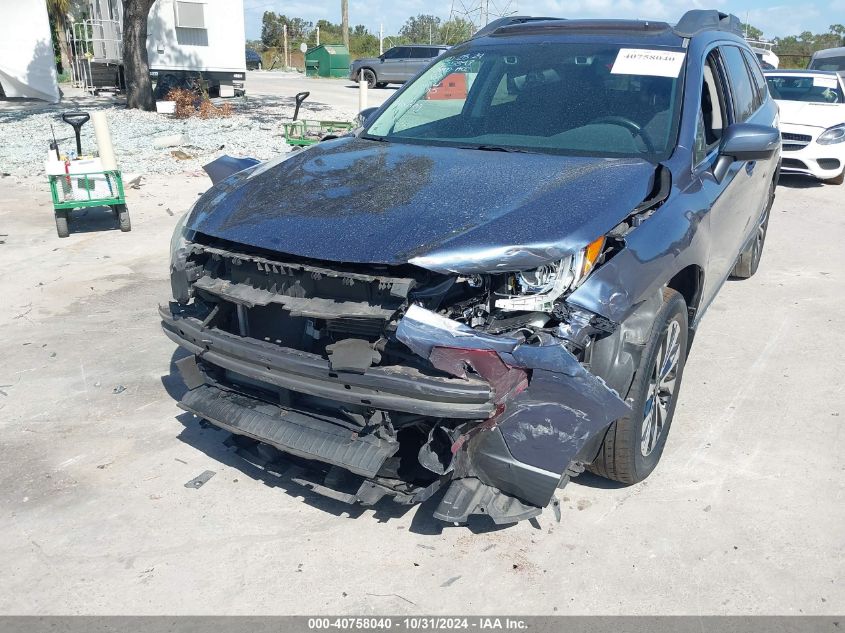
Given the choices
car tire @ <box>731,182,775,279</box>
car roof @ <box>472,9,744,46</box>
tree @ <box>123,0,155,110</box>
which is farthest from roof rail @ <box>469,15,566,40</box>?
tree @ <box>123,0,155,110</box>

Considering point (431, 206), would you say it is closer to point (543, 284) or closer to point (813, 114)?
point (543, 284)

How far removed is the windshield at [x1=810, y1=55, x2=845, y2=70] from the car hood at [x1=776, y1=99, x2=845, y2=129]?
6569 mm

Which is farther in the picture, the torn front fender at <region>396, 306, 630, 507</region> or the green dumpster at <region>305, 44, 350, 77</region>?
the green dumpster at <region>305, 44, 350, 77</region>

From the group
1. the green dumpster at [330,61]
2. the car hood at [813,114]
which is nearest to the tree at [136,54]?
the car hood at [813,114]

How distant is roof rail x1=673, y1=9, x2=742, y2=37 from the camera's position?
4.16 meters

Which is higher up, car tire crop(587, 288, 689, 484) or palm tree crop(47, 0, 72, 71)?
palm tree crop(47, 0, 72, 71)

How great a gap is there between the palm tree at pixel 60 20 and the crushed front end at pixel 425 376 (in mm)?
36612

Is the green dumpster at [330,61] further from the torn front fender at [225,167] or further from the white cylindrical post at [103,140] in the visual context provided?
the torn front fender at [225,167]

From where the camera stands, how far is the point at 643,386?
2967 millimetres

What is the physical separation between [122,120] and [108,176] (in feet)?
26.9

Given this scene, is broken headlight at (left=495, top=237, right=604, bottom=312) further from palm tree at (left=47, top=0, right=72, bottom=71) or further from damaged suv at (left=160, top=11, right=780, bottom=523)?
palm tree at (left=47, top=0, right=72, bottom=71)

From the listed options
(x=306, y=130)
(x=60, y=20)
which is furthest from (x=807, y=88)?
(x=60, y=20)

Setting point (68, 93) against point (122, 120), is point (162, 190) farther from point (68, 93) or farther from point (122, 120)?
point (68, 93)

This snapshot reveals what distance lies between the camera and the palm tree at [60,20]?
3417 centimetres
